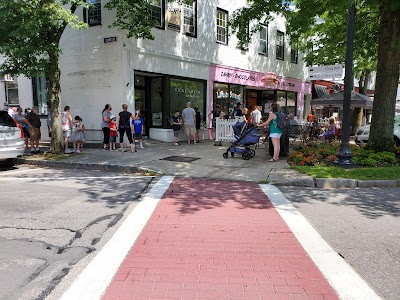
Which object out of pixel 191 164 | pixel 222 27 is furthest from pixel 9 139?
pixel 222 27

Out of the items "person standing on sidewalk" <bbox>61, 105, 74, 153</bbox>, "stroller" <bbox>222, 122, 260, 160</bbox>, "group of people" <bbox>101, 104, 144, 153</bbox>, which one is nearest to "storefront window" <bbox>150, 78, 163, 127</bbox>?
"group of people" <bbox>101, 104, 144, 153</bbox>

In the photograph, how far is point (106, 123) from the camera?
1224 centimetres

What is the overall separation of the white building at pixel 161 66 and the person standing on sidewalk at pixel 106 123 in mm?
920

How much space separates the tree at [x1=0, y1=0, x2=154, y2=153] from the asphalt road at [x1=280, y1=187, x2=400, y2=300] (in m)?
7.52

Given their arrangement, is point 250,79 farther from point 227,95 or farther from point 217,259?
point 217,259

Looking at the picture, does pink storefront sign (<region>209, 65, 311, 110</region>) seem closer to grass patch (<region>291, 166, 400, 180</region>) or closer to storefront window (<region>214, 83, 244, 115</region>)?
storefront window (<region>214, 83, 244, 115</region>)

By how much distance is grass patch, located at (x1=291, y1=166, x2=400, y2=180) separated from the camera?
7977 mm

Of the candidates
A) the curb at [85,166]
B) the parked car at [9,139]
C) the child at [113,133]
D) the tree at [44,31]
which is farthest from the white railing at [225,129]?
the parked car at [9,139]

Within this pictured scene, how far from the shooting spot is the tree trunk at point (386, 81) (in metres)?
10.0

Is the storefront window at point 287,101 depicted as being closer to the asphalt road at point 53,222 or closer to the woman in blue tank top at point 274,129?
the woman in blue tank top at point 274,129

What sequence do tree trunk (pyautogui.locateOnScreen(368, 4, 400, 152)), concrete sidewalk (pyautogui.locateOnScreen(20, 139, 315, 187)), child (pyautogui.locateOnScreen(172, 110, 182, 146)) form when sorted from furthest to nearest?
child (pyautogui.locateOnScreen(172, 110, 182, 146)), tree trunk (pyautogui.locateOnScreen(368, 4, 400, 152)), concrete sidewalk (pyautogui.locateOnScreen(20, 139, 315, 187))

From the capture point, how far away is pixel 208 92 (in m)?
16.4

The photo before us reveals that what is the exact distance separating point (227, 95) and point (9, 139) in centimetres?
1109

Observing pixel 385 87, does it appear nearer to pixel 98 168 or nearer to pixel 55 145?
pixel 98 168
